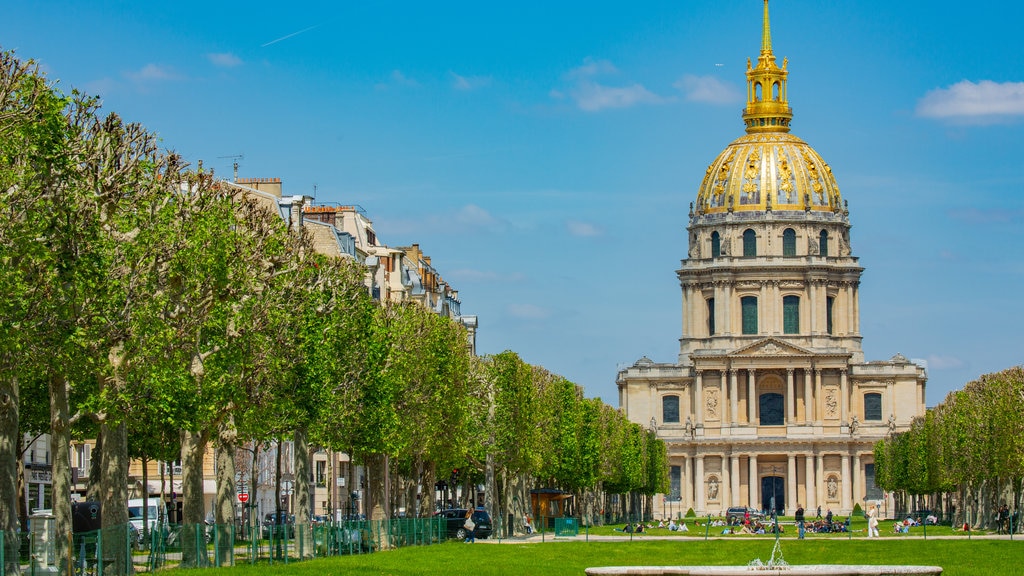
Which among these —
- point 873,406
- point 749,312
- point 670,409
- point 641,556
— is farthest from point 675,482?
point 641,556

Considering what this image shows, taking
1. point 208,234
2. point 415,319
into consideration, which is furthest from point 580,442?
point 208,234

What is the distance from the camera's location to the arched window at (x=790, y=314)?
193 m

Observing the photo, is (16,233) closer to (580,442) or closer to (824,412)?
(580,442)

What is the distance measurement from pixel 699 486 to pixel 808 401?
44.1 feet

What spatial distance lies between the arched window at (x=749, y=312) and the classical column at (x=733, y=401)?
7.71 metres

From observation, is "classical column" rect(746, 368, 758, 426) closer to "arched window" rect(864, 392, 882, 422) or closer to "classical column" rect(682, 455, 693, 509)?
"classical column" rect(682, 455, 693, 509)

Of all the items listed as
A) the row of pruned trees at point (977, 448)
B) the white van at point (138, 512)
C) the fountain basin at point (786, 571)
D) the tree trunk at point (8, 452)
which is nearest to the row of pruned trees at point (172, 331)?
the tree trunk at point (8, 452)

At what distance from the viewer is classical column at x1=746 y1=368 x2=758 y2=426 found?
18575 cm

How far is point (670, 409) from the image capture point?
630 feet

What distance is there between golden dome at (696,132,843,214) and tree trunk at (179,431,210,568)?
493 ft

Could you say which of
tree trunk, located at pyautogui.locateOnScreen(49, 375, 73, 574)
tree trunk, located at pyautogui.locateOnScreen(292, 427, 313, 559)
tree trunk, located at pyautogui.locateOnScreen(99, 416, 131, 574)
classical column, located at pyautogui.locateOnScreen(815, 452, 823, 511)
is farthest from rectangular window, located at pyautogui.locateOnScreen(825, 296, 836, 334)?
tree trunk, located at pyautogui.locateOnScreen(49, 375, 73, 574)

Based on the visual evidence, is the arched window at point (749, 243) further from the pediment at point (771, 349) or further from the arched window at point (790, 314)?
the pediment at point (771, 349)

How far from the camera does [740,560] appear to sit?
6138 cm

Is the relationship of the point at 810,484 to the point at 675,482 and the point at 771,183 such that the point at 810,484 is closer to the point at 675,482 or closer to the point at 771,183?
the point at 675,482
